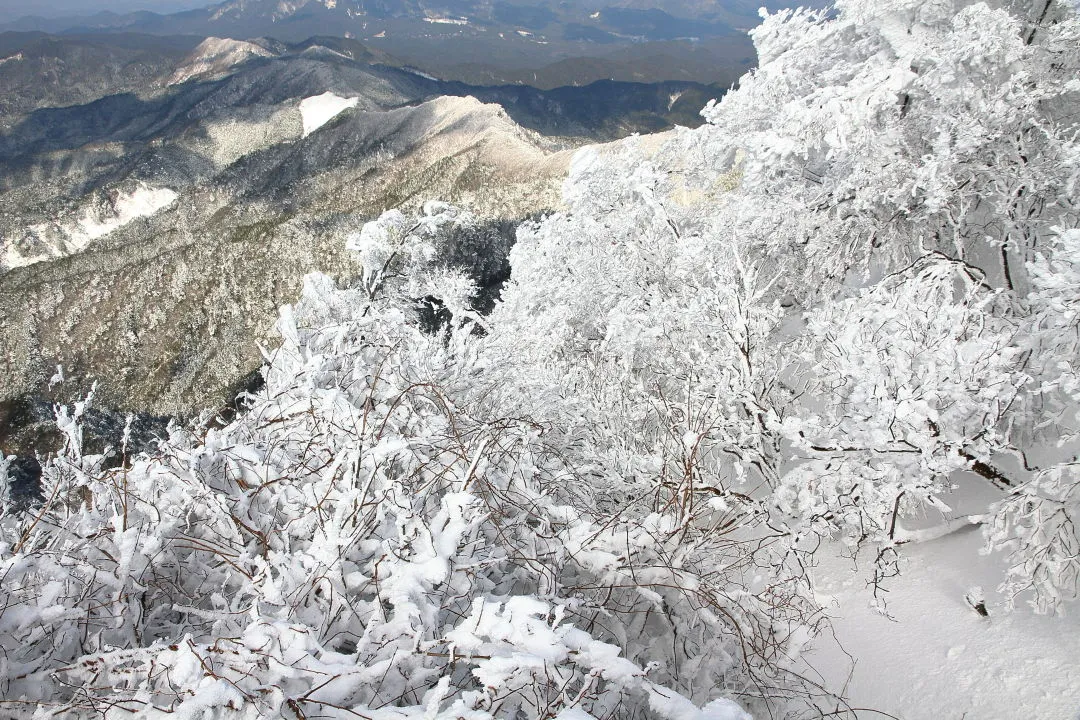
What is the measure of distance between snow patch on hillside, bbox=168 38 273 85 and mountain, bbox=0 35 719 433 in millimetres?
14380

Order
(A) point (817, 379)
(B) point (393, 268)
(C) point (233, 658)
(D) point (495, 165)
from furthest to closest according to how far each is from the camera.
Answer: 1. (D) point (495, 165)
2. (B) point (393, 268)
3. (A) point (817, 379)
4. (C) point (233, 658)

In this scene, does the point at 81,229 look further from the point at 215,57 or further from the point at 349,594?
the point at 215,57

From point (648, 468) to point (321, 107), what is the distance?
13603 cm

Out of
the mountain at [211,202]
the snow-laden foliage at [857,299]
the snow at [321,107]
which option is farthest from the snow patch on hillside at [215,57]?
the snow-laden foliage at [857,299]

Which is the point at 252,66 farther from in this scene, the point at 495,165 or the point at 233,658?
the point at 233,658

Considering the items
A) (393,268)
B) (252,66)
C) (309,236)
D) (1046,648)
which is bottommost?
(309,236)

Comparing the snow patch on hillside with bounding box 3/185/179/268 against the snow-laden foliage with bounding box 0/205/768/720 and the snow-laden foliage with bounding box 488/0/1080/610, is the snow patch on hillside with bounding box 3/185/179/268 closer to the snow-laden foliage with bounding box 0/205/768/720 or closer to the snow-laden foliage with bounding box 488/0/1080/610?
the snow-laden foliage with bounding box 488/0/1080/610

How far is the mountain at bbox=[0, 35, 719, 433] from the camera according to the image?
4244 centimetres

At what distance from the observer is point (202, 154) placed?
104 metres

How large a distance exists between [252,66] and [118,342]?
13298 cm

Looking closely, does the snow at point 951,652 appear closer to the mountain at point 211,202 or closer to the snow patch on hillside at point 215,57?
the mountain at point 211,202

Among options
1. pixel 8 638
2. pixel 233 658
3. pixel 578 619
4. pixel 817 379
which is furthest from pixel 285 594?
pixel 817 379

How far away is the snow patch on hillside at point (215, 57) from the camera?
164500 mm

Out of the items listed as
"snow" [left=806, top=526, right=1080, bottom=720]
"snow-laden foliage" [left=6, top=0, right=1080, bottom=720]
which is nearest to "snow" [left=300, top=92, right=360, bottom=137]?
"snow-laden foliage" [left=6, top=0, right=1080, bottom=720]
